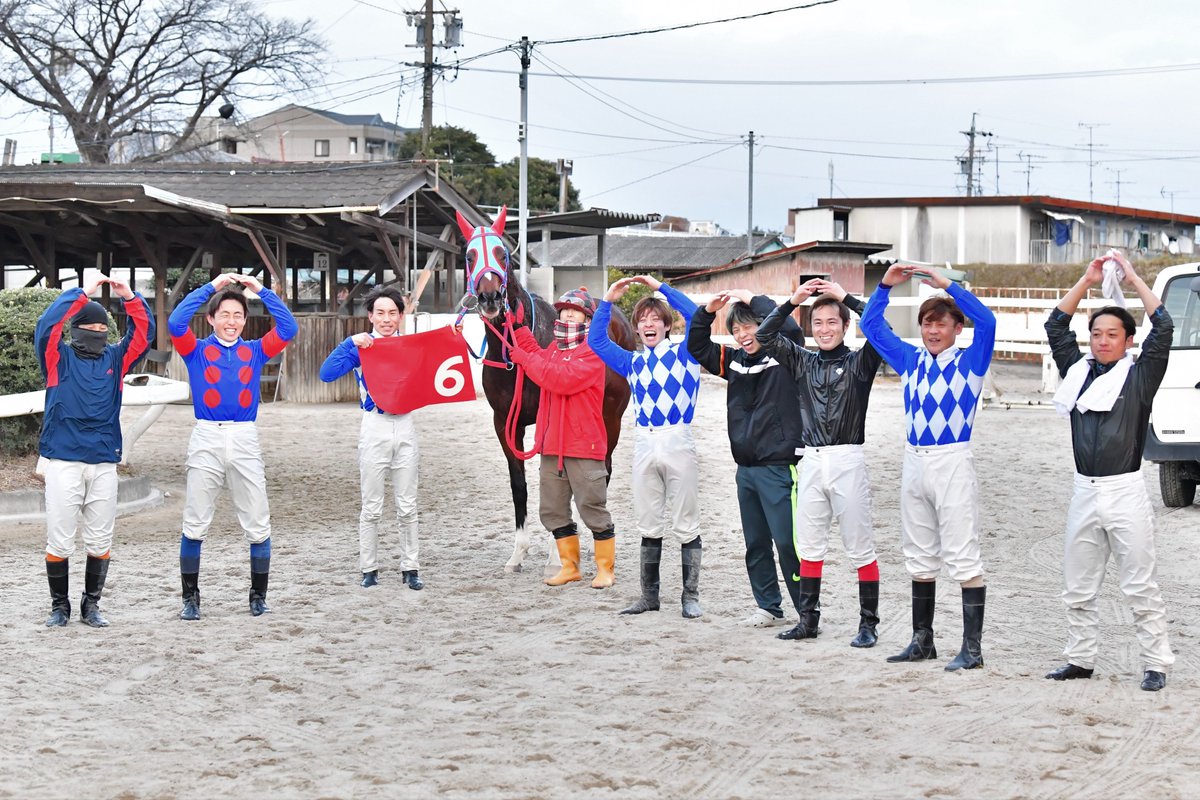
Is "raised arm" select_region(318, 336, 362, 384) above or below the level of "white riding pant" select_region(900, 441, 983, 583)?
above

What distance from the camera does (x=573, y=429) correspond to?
280 inches

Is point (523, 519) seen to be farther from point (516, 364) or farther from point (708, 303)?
point (708, 303)

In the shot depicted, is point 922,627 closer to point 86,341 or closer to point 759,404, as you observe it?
point 759,404

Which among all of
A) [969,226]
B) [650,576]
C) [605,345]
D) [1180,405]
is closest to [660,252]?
[969,226]

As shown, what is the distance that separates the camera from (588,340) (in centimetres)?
688

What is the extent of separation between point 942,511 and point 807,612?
948 mm

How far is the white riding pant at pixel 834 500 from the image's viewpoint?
5.66 meters

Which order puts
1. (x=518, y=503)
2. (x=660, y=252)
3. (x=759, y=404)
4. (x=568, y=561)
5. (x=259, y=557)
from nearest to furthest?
(x=759, y=404), (x=259, y=557), (x=568, y=561), (x=518, y=503), (x=660, y=252)

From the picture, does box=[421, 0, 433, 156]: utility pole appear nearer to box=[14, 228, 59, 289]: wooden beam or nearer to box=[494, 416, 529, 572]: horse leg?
box=[14, 228, 59, 289]: wooden beam

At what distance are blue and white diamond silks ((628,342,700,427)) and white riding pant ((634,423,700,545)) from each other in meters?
0.06

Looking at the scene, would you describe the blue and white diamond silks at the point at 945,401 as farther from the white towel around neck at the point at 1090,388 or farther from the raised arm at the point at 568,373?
the raised arm at the point at 568,373

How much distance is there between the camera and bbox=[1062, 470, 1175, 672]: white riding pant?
5.02m

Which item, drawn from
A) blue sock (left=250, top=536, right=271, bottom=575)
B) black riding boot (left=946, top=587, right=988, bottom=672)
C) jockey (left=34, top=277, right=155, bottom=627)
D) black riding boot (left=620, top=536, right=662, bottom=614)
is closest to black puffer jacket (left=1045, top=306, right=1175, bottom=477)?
black riding boot (left=946, top=587, right=988, bottom=672)

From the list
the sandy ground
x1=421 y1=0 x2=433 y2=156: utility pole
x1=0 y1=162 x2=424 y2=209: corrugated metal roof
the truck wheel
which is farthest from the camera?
x1=421 y1=0 x2=433 y2=156: utility pole
